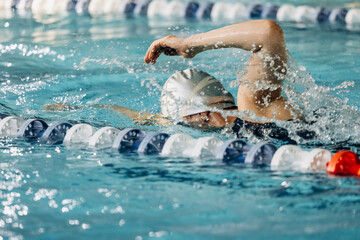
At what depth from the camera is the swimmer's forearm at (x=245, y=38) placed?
2.45 meters

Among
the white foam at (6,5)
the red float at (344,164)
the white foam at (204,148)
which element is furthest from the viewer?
the white foam at (6,5)

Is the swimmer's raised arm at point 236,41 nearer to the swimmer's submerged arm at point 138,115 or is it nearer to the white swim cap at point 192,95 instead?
the white swim cap at point 192,95

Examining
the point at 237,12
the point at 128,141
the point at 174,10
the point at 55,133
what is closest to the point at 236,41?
the point at 128,141

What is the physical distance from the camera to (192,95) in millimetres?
2658

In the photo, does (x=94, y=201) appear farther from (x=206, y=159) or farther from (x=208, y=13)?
(x=208, y=13)

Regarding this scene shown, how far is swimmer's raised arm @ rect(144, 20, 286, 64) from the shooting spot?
8.05 feet

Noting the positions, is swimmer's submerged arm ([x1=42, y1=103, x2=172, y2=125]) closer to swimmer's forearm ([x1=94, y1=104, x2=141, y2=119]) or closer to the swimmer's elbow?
swimmer's forearm ([x1=94, y1=104, x2=141, y2=119])

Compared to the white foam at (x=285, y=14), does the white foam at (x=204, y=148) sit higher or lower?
lower

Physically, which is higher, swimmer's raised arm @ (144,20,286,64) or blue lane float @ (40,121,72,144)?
swimmer's raised arm @ (144,20,286,64)

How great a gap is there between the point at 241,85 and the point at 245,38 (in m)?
0.24

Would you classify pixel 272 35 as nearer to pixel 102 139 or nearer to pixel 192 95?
pixel 192 95

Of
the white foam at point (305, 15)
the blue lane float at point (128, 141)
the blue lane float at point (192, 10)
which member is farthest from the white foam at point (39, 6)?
the blue lane float at point (128, 141)

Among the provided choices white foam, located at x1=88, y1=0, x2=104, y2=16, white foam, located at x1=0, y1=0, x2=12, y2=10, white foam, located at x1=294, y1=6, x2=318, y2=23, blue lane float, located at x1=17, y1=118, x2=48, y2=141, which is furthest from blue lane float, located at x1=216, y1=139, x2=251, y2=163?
white foam, located at x1=0, y1=0, x2=12, y2=10

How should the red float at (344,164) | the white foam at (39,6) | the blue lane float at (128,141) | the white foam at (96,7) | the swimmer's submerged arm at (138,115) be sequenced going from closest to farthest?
the red float at (344,164) → the blue lane float at (128,141) → the swimmer's submerged arm at (138,115) → the white foam at (96,7) → the white foam at (39,6)
